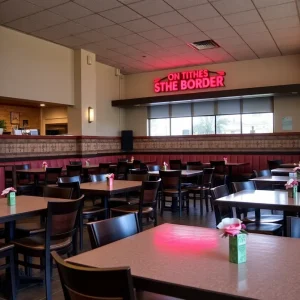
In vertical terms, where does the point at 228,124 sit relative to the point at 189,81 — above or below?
below

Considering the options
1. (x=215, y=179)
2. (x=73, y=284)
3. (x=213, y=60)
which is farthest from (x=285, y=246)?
(x=213, y=60)

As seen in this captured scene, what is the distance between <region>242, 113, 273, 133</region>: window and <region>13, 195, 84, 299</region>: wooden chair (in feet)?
30.5

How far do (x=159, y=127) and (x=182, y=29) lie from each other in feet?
16.3

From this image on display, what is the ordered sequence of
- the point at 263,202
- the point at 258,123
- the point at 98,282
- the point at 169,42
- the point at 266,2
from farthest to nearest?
the point at 258,123, the point at 169,42, the point at 266,2, the point at 263,202, the point at 98,282

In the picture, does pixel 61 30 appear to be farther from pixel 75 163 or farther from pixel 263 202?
pixel 263 202

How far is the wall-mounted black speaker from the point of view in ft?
43.7

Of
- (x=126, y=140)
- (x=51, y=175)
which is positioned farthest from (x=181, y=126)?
(x=51, y=175)

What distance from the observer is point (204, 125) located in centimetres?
1243

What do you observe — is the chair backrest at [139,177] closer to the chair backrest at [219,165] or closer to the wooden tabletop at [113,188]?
the wooden tabletop at [113,188]

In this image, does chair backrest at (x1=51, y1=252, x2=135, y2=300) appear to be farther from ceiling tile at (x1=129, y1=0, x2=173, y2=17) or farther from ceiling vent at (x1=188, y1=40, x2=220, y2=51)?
ceiling vent at (x1=188, y1=40, x2=220, y2=51)

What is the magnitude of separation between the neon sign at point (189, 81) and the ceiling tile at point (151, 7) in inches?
186

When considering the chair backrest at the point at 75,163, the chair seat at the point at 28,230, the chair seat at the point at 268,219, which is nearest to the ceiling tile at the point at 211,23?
the chair backrest at the point at 75,163

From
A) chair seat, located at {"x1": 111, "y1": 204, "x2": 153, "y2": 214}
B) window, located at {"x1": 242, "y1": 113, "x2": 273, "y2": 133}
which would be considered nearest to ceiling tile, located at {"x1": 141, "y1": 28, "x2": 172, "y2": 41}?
window, located at {"x1": 242, "y1": 113, "x2": 273, "y2": 133}

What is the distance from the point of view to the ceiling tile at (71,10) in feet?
24.7
